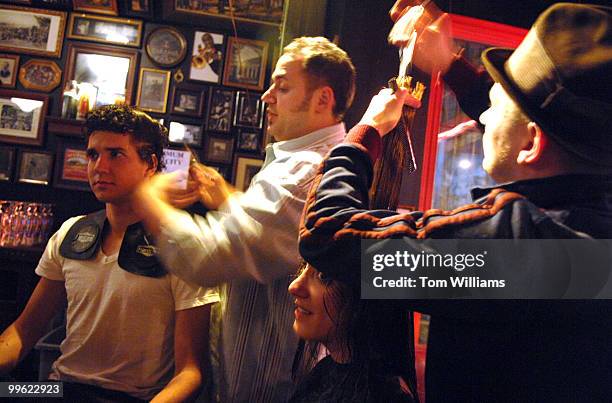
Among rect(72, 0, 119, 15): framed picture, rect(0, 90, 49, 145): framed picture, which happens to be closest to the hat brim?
rect(72, 0, 119, 15): framed picture

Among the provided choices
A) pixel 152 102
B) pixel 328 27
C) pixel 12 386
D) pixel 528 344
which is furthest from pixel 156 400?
pixel 152 102

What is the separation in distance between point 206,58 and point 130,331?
242 cm

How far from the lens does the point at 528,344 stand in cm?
67

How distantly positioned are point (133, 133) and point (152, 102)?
1865mm

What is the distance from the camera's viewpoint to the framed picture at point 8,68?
3205 mm

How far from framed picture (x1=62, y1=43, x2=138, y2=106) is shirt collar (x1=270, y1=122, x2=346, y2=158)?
7.72ft

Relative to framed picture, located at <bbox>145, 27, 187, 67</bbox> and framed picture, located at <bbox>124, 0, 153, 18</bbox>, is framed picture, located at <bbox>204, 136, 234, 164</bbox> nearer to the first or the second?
framed picture, located at <bbox>145, 27, 187, 67</bbox>

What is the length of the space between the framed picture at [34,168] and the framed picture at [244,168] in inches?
48.7

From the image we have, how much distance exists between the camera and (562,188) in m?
0.66

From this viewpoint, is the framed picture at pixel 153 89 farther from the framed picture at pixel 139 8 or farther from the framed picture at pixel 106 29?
the framed picture at pixel 139 8

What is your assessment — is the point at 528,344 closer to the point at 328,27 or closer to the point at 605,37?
the point at 605,37

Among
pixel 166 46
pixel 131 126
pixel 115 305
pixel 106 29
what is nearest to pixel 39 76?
pixel 106 29

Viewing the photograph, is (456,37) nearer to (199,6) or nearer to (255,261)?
(255,261)

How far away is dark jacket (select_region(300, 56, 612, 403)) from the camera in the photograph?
63 centimetres
